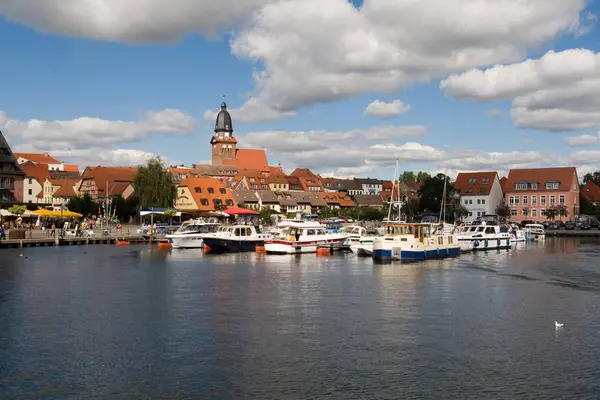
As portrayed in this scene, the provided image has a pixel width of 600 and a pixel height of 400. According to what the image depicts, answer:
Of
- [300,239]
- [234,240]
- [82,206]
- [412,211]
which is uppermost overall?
[82,206]

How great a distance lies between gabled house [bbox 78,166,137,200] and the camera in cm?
13150

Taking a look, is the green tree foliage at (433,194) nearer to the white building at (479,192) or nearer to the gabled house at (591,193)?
Answer: the white building at (479,192)

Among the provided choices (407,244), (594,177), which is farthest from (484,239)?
(594,177)

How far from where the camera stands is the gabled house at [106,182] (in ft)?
431

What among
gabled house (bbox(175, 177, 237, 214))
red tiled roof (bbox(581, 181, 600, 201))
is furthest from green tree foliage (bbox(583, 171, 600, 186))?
gabled house (bbox(175, 177, 237, 214))

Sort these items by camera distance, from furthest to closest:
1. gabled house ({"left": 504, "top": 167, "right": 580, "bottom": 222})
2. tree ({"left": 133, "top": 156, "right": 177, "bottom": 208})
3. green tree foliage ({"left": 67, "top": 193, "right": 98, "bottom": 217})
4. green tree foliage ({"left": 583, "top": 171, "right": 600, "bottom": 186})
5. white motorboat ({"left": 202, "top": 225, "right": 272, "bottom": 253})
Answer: green tree foliage ({"left": 583, "top": 171, "right": 600, "bottom": 186}), gabled house ({"left": 504, "top": 167, "right": 580, "bottom": 222}), green tree foliage ({"left": 67, "top": 193, "right": 98, "bottom": 217}), tree ({"left": 133, "top": 156, "right": 177, "bottom": 208}), white motorboat ({"left": 202, "top": 225, "right": 272, "bottom": 253})

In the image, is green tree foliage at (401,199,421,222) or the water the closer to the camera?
the water

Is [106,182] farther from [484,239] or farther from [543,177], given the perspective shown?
[543,177]

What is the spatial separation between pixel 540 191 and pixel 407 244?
92.5 metres

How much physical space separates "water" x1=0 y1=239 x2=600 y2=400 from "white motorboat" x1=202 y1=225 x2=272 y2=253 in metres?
20.4

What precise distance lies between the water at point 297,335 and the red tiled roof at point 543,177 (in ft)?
320

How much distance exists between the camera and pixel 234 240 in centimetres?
6769

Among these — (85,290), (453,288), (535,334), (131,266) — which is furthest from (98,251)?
(535,334)

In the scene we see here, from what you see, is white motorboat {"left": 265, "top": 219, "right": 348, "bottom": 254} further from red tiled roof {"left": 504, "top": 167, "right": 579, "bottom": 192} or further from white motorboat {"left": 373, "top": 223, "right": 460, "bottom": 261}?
red tiled roof {"left": 504, "top": 167, "right": 579, "bottom": 192}
